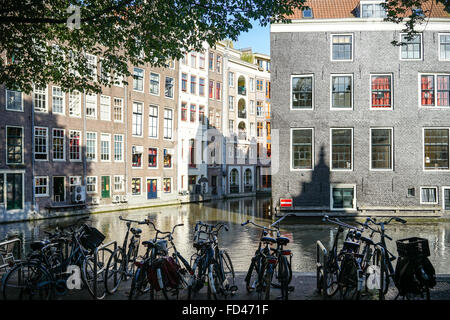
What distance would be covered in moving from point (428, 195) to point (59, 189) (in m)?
22.4

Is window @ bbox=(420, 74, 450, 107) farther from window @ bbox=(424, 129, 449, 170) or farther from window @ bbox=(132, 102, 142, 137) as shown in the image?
window @ bbox=(132, 102, 142, 137)

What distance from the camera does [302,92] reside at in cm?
2388

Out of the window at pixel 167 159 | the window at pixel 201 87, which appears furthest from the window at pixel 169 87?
the window at pixel 167 159

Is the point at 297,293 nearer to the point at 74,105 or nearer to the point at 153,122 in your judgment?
the point at 74,105

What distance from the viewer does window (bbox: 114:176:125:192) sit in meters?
32.3

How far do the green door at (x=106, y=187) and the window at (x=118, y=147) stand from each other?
182cm

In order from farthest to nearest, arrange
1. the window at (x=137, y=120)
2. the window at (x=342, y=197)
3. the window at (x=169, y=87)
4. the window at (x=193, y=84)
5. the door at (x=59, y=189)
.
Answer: the window at (x=193, y=84) → the window at (x=169, y=87) → the window at (x=137, y=120) → the door at (x=59, y=189) → the window at (x=342, y=197)

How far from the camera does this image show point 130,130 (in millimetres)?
33594

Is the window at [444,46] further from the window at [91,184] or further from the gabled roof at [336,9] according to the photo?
the window at [91,184]

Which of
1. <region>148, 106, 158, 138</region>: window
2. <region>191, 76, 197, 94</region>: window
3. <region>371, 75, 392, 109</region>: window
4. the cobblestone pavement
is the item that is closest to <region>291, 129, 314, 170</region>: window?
<region>371, 75, 392, 109</region>: window

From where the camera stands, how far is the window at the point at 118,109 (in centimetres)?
3247

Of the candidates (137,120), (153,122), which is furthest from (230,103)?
(137,120)

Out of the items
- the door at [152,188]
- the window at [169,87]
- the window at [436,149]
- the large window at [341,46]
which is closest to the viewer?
the window at [436,149]
